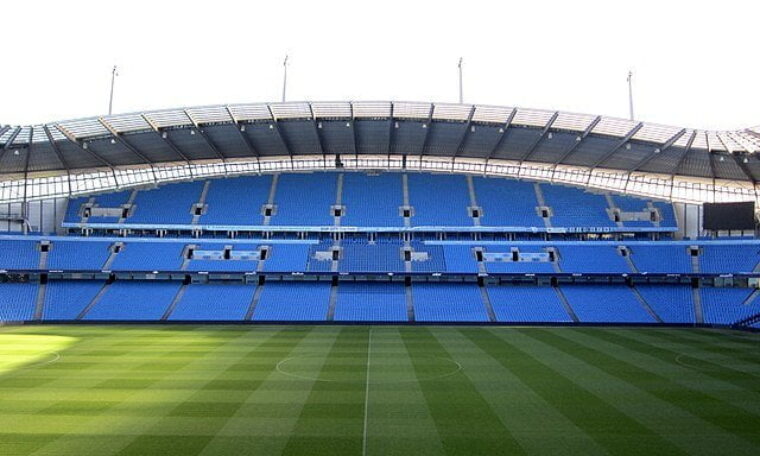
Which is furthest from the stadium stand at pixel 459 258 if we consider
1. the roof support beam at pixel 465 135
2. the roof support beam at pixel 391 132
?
the roof support beam at pixel 391 132

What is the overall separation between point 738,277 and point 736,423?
3806cm

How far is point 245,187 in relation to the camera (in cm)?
5794

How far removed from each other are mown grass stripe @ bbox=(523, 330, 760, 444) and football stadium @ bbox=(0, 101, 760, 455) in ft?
0.54

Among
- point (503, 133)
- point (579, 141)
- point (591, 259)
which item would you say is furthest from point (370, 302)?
point (579, 141)

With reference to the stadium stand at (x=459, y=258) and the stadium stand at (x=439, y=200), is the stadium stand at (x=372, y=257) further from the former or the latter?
the stadium stand at (x=459, y=258)

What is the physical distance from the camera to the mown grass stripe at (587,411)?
13.8 metres

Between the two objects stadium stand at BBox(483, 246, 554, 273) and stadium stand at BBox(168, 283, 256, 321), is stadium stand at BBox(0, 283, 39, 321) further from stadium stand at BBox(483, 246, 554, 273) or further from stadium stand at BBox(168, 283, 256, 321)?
stadium stand at BBox(483, 246, 554, 273)

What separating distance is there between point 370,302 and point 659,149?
26221 millimetres

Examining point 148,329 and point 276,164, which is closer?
point 148,329

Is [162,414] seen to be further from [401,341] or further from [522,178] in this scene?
[522,178]

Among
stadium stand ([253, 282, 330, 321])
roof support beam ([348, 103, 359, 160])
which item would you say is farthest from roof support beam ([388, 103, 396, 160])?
stadium stand ([253, 282, 330, 321])

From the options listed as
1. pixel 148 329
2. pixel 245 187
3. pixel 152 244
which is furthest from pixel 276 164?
pixel 148 329

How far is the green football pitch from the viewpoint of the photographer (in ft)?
46.3

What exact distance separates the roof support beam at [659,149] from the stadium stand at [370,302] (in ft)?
76.2
